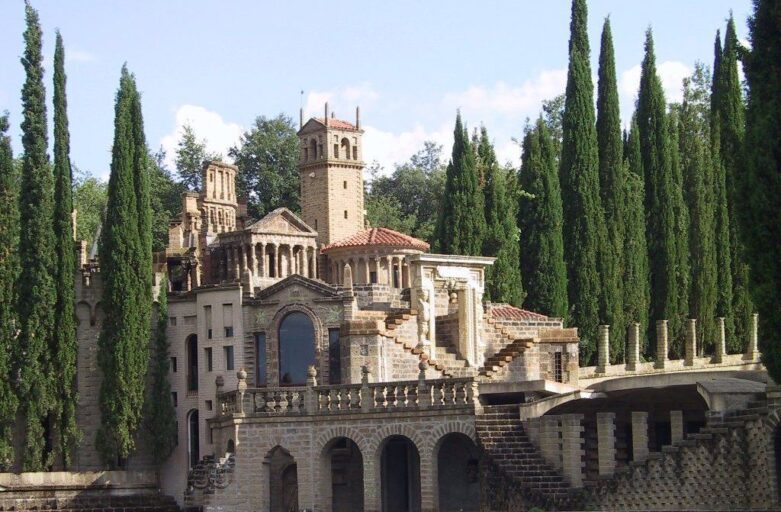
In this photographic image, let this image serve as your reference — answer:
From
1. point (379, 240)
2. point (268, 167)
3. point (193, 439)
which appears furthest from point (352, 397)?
point (268, 167)

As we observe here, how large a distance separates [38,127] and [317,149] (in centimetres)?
2093

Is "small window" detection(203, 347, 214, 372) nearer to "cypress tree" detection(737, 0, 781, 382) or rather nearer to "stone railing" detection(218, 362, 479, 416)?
"stone railing" detection(218, 362, 479, 416)

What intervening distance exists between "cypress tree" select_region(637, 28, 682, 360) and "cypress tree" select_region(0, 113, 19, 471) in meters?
22.1

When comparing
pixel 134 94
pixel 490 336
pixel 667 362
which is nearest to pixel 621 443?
pixel 490 336

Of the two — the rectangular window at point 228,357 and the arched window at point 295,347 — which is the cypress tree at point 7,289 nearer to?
the rectangular window at point 228,357

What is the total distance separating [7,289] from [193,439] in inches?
300

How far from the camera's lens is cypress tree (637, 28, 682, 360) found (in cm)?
6250

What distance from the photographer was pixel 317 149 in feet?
241

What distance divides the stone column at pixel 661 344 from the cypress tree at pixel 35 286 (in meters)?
19.4

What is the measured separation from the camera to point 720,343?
62125 millimetres

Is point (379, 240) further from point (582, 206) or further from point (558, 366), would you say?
point (558, 366)

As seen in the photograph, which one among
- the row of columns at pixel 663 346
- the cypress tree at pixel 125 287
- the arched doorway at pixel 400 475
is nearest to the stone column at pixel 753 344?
the row of columns at pixel 663 346

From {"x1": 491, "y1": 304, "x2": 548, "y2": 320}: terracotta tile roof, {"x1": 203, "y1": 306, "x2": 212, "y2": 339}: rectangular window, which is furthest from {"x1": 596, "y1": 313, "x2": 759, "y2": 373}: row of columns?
{"x1": 203, "y1": 306, "x2": 212, "y2": 339}: rectangular window

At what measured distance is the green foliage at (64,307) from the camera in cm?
5275
